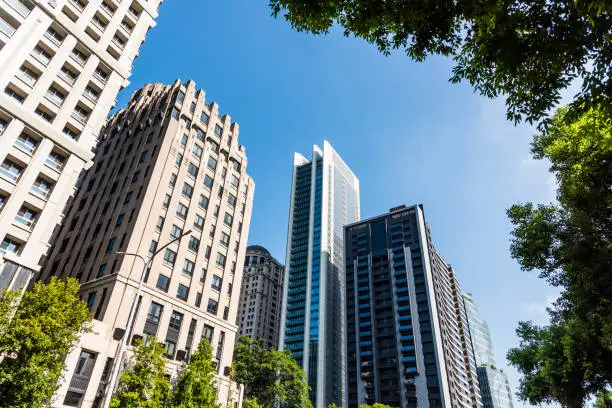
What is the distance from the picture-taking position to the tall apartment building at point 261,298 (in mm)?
134875

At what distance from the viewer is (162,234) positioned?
41.4 metres

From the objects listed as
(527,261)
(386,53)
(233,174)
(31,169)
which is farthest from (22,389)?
(233,174)

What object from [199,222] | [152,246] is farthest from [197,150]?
[152,246]

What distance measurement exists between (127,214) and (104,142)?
847 inches

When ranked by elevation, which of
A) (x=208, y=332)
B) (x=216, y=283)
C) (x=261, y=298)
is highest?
(x=261, y=298)

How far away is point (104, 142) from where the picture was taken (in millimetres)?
57000

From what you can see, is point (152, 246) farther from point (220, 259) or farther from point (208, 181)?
point (208, 181)

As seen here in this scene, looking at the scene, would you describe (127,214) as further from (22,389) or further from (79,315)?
(22,389)

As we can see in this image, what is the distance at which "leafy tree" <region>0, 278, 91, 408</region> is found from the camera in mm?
21250

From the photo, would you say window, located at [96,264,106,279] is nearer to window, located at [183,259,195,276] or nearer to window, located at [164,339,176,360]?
window, located at [183,259,195,276]

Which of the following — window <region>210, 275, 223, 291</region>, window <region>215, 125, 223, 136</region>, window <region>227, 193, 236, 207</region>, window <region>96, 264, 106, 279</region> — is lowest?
window <region>96, 264, 106, 279</region>

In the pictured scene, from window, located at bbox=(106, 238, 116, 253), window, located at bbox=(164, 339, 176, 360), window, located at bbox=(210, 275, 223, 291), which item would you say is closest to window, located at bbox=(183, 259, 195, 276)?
window, located at bbox=(210, 275, 223, 291)

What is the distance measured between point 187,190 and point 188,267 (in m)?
9.87

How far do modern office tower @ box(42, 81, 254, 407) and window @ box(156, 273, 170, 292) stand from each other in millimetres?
161
